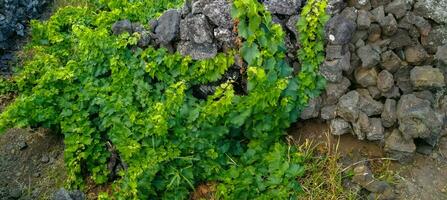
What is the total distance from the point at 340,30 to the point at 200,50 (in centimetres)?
132

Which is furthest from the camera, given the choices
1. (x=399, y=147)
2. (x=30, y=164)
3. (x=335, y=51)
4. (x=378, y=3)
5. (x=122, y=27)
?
(x=122, y=27)

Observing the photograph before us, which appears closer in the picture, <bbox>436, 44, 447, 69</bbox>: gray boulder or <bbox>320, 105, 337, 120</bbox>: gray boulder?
<bbox>436, 44, 447, 69</bbox>: gray boulder

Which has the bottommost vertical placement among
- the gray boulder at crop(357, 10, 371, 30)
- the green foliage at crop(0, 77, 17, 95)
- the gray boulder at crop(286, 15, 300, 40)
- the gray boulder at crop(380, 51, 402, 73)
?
the green foliage at crop(0, 77, 17, 95)

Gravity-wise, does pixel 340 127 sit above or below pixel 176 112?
below

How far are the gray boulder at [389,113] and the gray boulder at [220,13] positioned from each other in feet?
5.31

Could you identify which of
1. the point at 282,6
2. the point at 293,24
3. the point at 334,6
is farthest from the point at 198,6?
the point at 334,6

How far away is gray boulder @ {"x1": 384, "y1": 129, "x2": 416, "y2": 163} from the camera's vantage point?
4.43 meters

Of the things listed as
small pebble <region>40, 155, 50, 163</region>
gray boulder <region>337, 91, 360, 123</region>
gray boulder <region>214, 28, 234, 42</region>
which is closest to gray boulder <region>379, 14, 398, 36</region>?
gray boulder <region>337, 91, 360, 123</region>

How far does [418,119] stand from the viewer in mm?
4383

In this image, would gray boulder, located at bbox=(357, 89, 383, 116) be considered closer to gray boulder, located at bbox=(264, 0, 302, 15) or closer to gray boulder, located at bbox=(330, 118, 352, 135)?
gray boulder, located at bbox=(330, 118, 352, 135)

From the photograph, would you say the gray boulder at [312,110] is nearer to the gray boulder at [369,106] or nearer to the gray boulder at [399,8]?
the gray boulder at [369,106]

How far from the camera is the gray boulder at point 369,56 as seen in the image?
4.52m

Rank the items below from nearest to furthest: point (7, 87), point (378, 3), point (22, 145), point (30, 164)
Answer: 1. point (378, 3)
2. point (30, 164)
3. point (22, 145)
4. point (7, 87)

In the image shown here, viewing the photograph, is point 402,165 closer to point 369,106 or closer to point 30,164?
point 369,106
